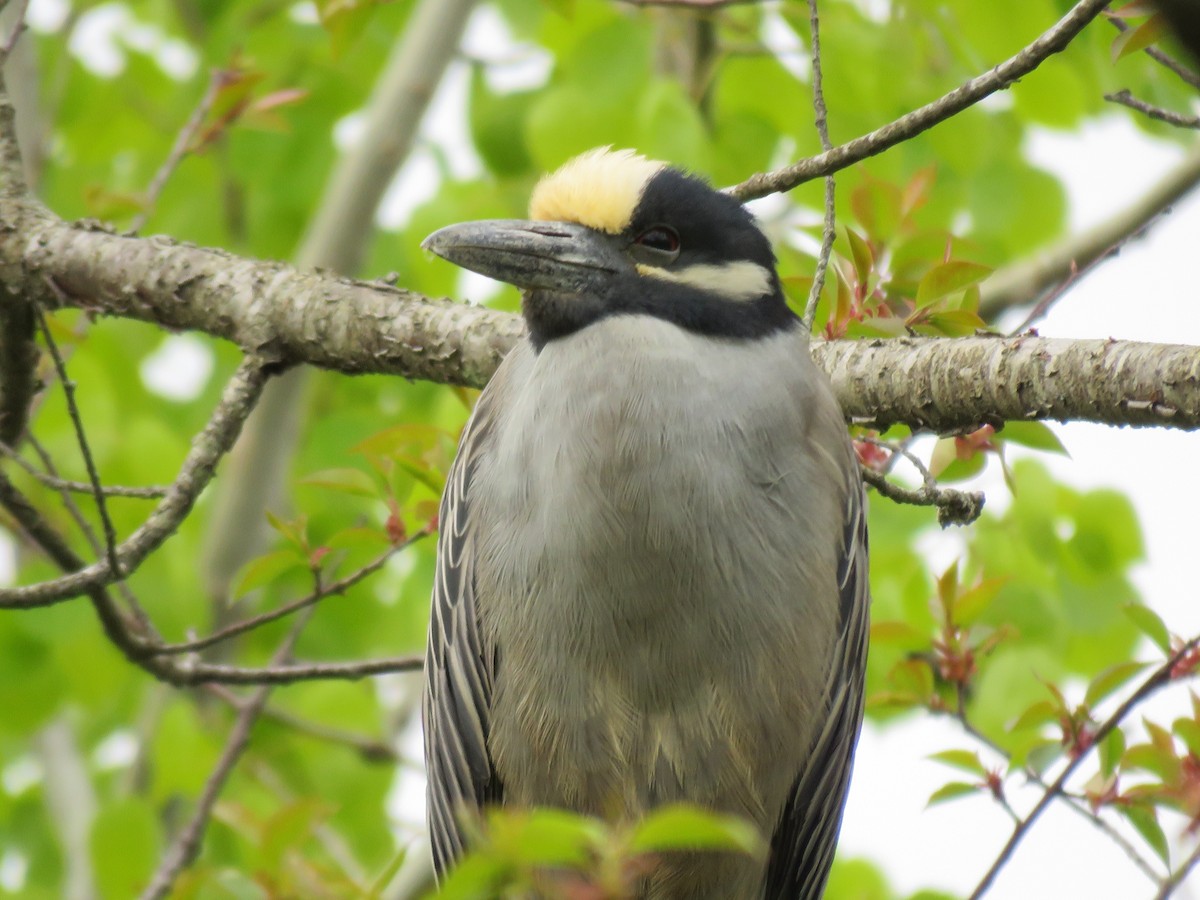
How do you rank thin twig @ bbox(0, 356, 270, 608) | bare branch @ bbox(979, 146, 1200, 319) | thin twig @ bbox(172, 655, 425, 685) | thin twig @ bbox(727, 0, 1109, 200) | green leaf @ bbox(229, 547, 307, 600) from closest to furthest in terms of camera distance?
thin twig @ bbox(727, 0, 1109, 200), thin twig @ bbox(0, 356, 270, 608), thin twig @ bbox(172, 655, 425, 685), green leaf @ bbox(229, 547, 307, 600), bare branch @ bbox(979, 146, 1200, 319)

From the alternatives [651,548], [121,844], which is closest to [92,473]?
[651,548]

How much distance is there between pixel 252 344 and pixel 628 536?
1.12 metres

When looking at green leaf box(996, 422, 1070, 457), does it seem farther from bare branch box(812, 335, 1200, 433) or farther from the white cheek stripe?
the white cheek stripe

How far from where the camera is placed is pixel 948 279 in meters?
3.15

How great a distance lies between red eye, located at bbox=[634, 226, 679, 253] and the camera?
3475mm

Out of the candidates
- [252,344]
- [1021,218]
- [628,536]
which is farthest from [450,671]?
[1021,218]

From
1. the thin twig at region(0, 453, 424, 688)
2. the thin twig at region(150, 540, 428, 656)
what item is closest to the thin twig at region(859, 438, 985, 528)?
the thin twig at region(150, 540, 428, 656)

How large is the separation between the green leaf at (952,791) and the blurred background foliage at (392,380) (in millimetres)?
160

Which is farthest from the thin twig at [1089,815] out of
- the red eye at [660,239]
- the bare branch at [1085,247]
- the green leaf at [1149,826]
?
the bare branch at [1085,247]

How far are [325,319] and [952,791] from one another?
75.7 inches

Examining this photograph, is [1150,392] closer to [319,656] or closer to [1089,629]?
[1089,629]

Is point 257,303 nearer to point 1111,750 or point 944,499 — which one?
point 944,499

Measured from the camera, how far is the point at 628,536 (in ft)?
10.3

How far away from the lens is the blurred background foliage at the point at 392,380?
3785 mm
